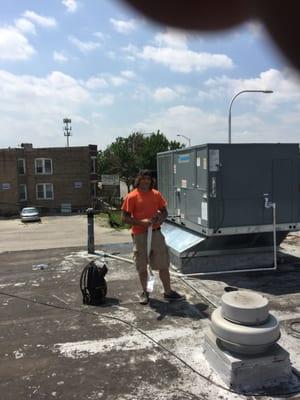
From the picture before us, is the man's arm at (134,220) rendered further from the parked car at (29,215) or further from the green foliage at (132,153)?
the green foliage at (132,153)

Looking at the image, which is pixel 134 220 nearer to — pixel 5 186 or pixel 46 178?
pixel 46 178

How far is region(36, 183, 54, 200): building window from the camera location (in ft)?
131

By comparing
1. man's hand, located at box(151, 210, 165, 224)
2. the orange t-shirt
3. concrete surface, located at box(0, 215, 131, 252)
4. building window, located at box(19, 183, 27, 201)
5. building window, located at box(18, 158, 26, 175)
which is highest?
building window, located at box(18, 158, 26, 175)

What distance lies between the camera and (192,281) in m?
6.45

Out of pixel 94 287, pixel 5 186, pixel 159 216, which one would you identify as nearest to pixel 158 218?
pixel 159 216

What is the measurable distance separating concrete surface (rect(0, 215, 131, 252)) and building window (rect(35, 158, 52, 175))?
14.4 ft

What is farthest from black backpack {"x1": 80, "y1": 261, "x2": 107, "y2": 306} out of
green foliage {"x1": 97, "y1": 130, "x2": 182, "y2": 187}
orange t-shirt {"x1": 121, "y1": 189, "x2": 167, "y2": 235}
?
green foliage {"x1": 97, "y1": 130, "x2": 182, "y2": 187}

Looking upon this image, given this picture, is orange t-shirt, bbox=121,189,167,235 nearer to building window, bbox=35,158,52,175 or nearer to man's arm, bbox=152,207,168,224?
man's arm, bbox=152,207,168,224

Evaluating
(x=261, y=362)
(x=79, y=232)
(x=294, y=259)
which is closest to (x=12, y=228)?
(x=79, y=232)

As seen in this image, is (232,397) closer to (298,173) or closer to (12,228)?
(298,173)

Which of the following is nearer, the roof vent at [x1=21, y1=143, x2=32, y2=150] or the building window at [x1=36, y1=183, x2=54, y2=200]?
the roof vent at [x1=21, y1=143, x2=32, y2=150]

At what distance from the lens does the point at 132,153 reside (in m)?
45.9

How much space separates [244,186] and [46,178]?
34.7 m

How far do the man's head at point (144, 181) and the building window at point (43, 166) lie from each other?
3534 centimetres
